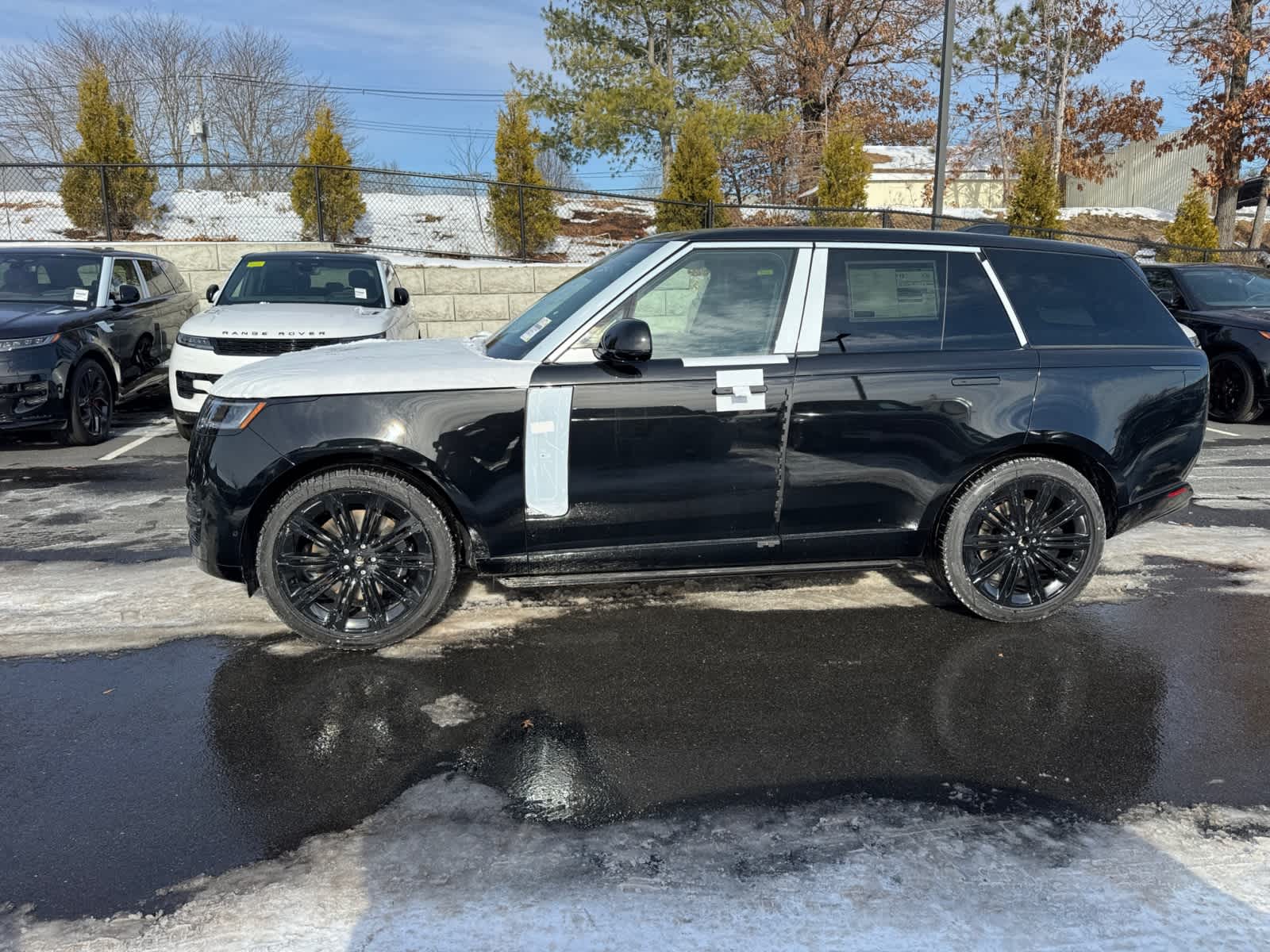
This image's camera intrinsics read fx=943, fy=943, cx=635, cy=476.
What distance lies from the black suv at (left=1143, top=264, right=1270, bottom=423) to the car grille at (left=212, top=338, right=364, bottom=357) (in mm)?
9107

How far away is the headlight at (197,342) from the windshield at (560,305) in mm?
4558

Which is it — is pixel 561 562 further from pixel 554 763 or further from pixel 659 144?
pixel 659 144

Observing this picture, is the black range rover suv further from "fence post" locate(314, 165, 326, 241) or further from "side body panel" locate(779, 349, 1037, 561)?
"fence post" locate(314, 165, 326, 241)

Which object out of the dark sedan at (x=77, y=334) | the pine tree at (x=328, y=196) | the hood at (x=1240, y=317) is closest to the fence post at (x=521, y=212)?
the pine tree at (x=328, y=196)

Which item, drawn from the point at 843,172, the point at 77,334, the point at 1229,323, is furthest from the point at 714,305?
the point at 843,172

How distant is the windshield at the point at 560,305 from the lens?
4340 mm

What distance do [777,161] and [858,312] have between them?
25.4m

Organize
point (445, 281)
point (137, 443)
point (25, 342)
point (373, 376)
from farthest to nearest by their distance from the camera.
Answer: point (445, 281) < point (137, 443) < point (25, 342) < point (373, 376)

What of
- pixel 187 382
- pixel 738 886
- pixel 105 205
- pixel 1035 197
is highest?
pixel 1035 197

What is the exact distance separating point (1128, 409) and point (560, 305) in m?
2.77

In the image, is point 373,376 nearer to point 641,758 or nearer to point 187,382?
point 641,758

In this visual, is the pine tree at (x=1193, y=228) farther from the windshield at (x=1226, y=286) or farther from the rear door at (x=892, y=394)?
the rear door at (x=892, y=394)

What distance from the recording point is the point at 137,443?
9227 mm

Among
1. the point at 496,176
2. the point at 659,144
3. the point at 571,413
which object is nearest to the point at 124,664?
the point at 571,413
